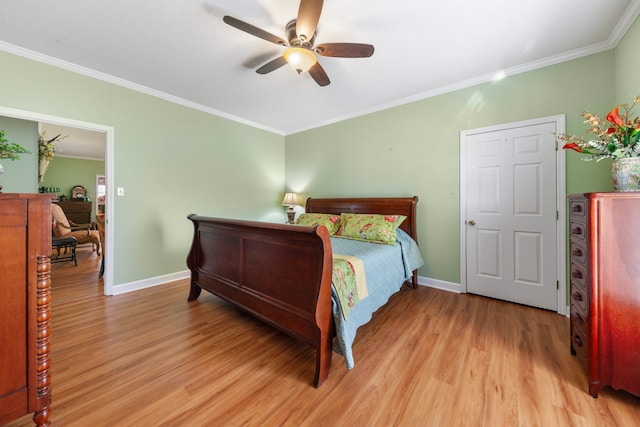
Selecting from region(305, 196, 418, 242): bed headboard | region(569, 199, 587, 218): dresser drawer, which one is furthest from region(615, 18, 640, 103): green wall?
region(305, 196, 418, 242): bed headboard

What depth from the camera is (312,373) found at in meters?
1.64

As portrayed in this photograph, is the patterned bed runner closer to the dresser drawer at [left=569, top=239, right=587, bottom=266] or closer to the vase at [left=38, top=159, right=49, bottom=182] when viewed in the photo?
the dresser drawer at [left=569, top=239, right=587, bottom=266]

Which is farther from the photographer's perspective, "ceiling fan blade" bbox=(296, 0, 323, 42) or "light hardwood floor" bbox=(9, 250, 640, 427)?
"ceiling fan blade" bbox=(296, 0, 323, 42)

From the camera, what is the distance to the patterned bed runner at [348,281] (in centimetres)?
164

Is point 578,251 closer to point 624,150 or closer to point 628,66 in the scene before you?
point 624,150

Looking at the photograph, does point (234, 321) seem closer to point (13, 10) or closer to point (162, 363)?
point (162, 363)

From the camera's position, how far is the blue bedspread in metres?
1.58

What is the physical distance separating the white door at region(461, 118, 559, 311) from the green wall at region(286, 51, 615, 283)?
142 mm

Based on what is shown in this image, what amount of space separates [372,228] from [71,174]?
8.90m

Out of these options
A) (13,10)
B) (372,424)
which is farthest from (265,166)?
(372,424)

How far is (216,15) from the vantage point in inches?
76.5

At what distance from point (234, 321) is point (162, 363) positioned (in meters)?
0.67

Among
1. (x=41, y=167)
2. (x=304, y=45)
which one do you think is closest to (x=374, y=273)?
(x=304, y=45)

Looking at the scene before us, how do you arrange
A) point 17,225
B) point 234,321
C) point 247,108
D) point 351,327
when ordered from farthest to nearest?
point 247,108, point 234,321, point 351,327, point 17,225
